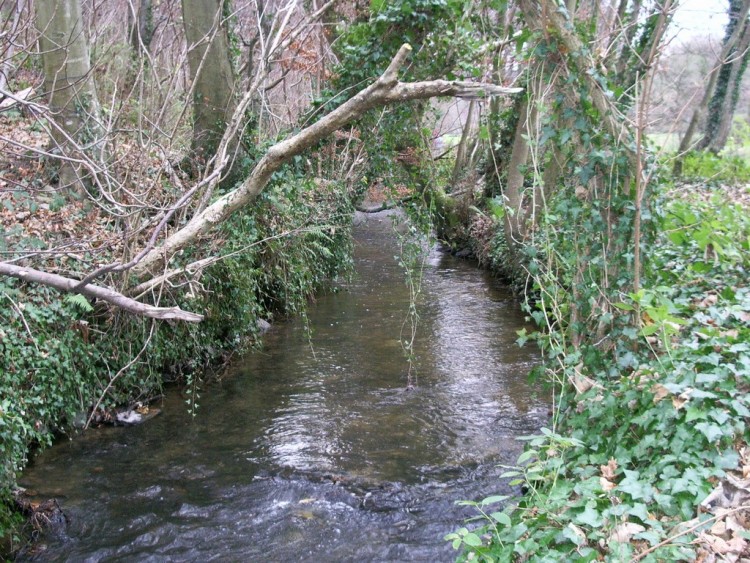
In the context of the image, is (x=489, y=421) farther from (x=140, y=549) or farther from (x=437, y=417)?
(x=140, y=549)

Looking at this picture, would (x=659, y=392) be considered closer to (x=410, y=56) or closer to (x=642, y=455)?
(x=642, y=455)

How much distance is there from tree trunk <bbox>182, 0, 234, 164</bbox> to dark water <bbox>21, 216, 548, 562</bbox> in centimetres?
320

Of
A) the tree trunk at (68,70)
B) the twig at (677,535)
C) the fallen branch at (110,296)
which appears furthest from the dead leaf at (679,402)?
the tree trunk at (68,70)

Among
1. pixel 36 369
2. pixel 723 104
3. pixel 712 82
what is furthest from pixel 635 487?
pixel 723 104

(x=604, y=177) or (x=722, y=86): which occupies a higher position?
(x=722, y=86)

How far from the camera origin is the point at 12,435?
16.2 ft

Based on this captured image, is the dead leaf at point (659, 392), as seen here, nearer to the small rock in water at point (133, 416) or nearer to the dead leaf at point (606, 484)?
the dead leaf at point (606, 484)

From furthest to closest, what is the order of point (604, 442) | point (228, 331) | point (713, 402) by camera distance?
1. point (228, 331)
2. point (604, 442)
3. point (713, 402)

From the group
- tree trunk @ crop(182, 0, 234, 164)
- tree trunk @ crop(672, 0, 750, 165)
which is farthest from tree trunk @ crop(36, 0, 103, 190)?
tree trunk @ crop(672, 0, 750, 165)

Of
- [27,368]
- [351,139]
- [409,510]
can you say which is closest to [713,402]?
[409,510]

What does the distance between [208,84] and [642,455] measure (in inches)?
286

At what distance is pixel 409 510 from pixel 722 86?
18.5 metres

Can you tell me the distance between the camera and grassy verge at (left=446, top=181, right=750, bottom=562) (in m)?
3.18

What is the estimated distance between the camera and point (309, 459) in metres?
6.26
